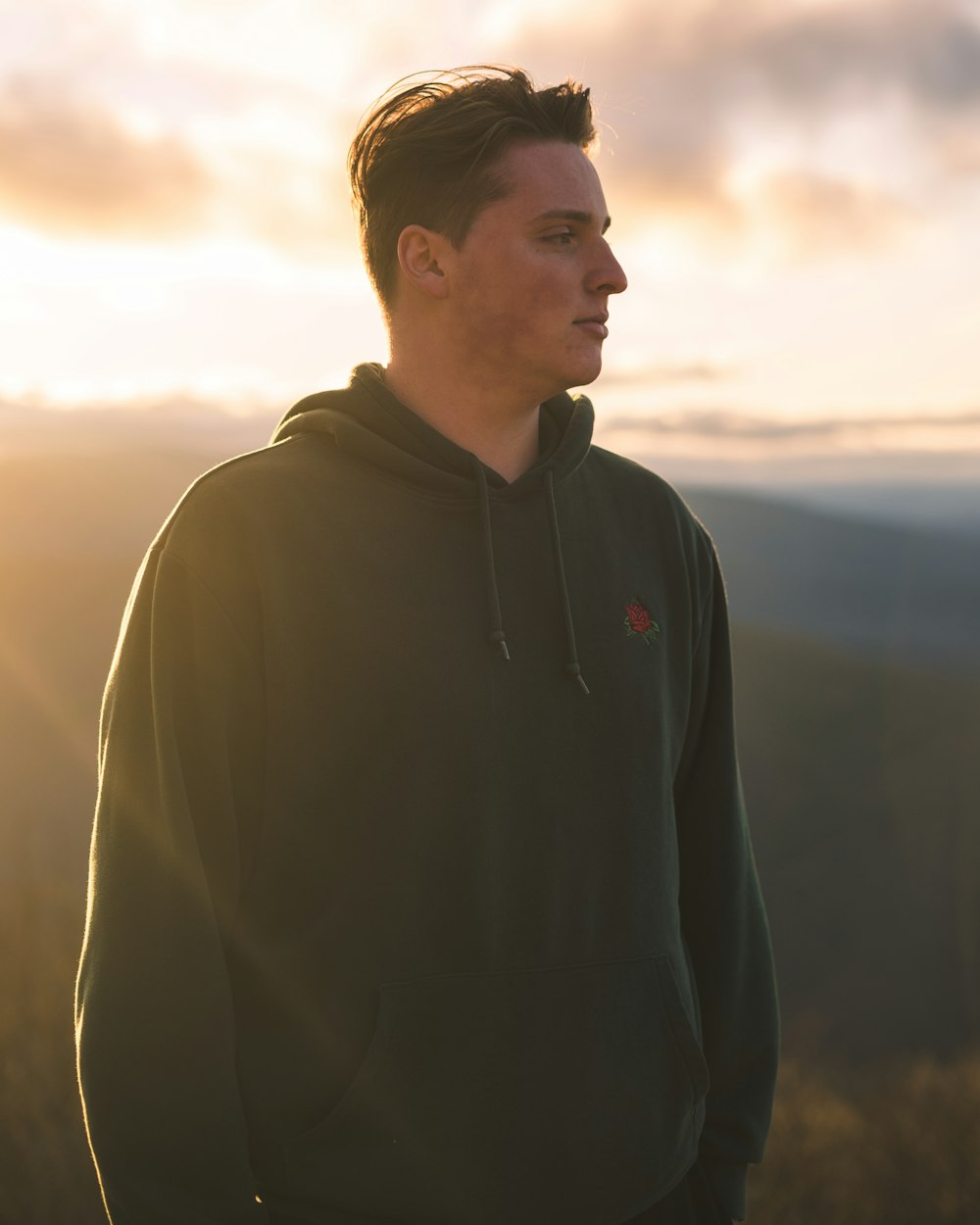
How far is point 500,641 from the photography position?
1754 mm

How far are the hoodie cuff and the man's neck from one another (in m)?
1.39

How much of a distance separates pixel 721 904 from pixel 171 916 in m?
1.15

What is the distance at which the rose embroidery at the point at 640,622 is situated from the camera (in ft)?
6.39

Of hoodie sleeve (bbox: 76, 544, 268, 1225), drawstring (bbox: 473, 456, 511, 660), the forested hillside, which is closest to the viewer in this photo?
hoodie sleeve (bbox: 76, 544, 268, 1225)

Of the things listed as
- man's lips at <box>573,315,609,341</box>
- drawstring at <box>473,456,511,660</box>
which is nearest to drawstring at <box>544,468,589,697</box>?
drawstring at <box>473,456,511,660</box>

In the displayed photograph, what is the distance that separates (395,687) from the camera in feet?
5.49

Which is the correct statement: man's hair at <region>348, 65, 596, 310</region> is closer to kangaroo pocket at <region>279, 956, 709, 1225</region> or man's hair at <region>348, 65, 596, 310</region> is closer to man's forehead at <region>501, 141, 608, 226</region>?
man's forehead at <region>501, 141, 608, 226</region>

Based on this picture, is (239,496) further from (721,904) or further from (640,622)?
(721,904)

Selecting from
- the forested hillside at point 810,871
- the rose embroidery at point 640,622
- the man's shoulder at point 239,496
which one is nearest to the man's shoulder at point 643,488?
the rose embroidery at point 640,622

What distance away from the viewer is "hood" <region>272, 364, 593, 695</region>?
1.81 metres

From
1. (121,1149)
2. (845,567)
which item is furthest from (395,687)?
(845,567)

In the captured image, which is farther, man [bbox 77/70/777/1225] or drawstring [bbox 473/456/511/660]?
drawstring [bbox 473/456/511/660]

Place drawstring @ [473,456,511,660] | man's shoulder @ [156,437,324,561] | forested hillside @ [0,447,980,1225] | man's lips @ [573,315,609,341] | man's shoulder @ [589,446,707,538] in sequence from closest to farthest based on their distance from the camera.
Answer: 1. man's shoulder @ [156,437,324,561]
2. drawstring @ [473,456,511,660]
3. man's lips @ [573,315,609,341]
4. man's shoulder @ [589,446,707,538]
5. forested hillside @ [0,447,980,1225]

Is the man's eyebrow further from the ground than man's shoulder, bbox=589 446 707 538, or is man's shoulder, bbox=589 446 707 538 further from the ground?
the man's eyebrow
